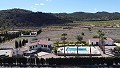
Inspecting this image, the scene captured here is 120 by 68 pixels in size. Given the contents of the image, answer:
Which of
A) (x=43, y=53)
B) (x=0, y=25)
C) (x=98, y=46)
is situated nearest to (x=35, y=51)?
(x=43, y=53)

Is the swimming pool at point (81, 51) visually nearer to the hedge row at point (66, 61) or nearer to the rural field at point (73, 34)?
the hedge row at point (66, 61)

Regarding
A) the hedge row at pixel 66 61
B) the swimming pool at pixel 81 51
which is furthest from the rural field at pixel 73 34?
the hedge row at pixel 66 61

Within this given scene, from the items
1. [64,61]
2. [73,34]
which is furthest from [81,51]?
[73,34]

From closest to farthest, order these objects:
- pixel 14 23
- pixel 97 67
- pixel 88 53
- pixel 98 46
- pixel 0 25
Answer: pixel 97 67
pixel 88 53
pixel 98 46
pixel 0 25
pixel 14 23

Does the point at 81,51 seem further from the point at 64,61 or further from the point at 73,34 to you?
the point at 73,34

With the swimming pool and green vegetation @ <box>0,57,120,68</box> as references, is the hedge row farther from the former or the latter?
the swimming pool

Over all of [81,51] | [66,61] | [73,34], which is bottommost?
[73,34]

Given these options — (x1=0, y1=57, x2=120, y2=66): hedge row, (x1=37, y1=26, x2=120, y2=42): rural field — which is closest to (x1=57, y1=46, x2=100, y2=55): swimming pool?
(x1=0, y1=57, x2=120, y2=66): hedge row

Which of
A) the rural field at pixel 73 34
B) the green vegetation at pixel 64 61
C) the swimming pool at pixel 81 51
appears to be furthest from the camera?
the rural field at pixel 73 34

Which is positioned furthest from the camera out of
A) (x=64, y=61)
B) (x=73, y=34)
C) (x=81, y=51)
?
(x=73, y=34)

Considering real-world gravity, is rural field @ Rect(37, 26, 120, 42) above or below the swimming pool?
below

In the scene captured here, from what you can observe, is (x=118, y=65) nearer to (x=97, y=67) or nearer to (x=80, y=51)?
(x=97, y=67)
